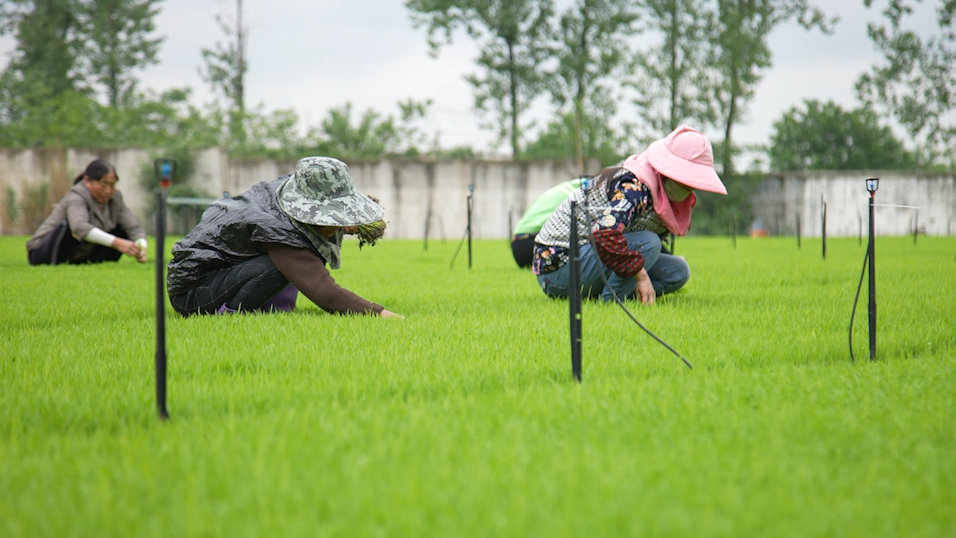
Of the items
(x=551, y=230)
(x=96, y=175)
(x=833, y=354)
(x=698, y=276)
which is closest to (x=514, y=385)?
(x=833, y=354)

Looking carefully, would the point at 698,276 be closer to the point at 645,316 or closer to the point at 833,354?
the point at 645,316

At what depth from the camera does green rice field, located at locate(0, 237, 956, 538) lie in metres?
1.46

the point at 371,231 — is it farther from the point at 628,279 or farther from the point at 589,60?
the point at 589,60

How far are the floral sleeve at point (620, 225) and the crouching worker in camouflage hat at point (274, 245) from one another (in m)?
1.29

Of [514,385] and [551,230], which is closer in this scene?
[514,385]

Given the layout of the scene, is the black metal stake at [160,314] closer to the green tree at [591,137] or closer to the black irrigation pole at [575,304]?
the black irrigation pole at [575,304]

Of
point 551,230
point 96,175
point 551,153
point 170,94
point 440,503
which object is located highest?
point 170,94

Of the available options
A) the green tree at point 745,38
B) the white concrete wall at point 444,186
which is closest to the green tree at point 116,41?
the white concrete wall at point 444,186

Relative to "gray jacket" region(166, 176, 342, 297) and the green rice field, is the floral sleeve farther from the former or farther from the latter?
"gray jacket" region(166, 176, 342, 297)

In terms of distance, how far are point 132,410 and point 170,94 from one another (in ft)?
88.4

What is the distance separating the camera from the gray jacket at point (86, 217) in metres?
7.07

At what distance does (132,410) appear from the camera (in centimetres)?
215

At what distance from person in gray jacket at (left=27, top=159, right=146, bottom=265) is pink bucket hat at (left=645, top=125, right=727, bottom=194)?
4739mm

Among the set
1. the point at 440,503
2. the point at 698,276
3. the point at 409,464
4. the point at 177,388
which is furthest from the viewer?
the point at 698,276
